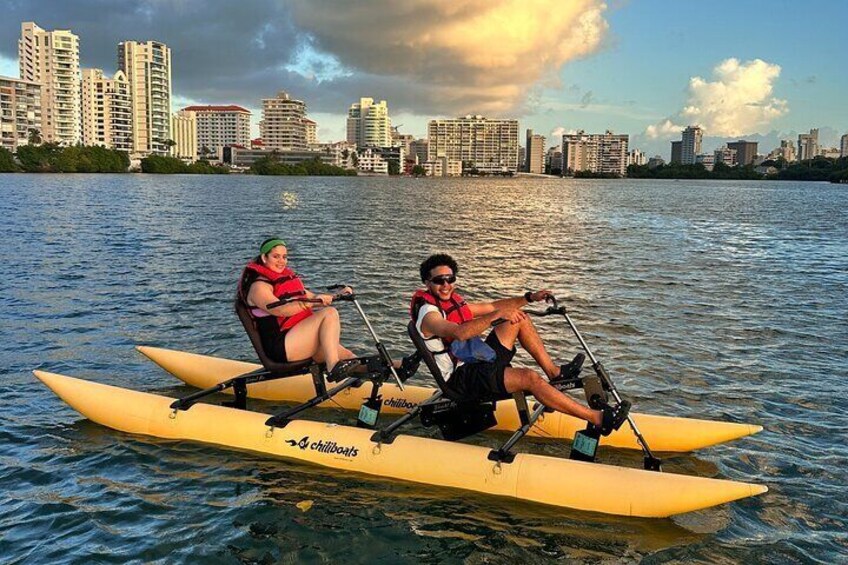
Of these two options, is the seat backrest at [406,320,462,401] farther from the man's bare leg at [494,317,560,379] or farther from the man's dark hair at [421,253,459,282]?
the man's bare leg at [494,317,560,379]

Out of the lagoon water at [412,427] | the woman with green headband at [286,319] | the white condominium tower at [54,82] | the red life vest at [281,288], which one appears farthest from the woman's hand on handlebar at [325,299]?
the white condominium tower at [54,82]

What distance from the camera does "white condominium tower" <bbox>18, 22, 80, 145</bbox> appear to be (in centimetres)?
19250

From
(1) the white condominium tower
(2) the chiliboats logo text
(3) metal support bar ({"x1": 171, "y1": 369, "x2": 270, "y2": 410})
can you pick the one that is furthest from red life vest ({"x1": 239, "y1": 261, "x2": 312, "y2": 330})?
(1) the white condominium tower

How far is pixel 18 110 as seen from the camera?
181000 mm

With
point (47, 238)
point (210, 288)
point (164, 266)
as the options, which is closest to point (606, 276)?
point (210, 288)

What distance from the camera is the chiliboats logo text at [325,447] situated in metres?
8.12

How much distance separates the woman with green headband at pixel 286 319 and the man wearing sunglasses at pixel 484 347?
1417 millimetres

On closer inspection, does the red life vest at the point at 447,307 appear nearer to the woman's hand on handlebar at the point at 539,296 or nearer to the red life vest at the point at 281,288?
the woman's hand on handlebar at the point at 539,296

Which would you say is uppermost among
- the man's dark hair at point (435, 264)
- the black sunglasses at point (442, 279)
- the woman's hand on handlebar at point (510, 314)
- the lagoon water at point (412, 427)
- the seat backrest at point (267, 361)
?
the man's dark hair at point (435, 264)

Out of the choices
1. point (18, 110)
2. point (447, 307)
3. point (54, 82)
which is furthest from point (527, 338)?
point (54, 82)

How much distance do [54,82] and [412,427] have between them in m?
219

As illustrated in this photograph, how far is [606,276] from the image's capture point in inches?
969

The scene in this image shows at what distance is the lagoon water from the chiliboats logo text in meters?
0.26

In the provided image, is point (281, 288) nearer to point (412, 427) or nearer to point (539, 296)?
point (412, 427)
